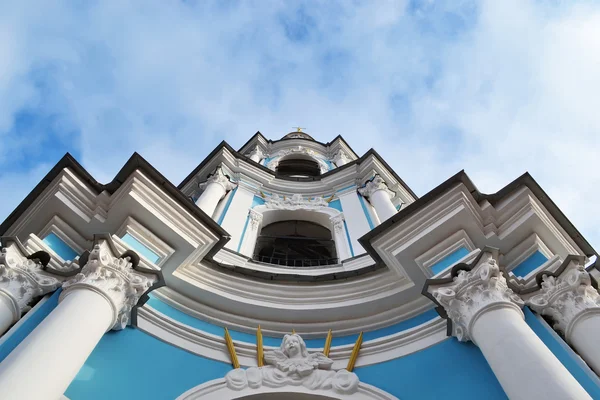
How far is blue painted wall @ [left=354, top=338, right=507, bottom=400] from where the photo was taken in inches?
226

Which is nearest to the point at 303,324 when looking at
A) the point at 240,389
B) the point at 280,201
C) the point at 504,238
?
the point at 240,389

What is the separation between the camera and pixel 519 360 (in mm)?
4684

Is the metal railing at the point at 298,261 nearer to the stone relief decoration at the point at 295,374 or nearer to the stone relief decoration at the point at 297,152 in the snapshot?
the stone relief decoration at the point at 295,374

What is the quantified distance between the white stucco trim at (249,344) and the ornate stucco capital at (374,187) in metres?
7.60

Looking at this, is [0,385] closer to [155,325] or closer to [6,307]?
[6,307]

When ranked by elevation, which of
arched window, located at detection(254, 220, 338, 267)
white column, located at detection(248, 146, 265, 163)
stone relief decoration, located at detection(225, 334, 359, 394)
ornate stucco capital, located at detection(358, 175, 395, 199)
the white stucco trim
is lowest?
stone relief decoration, located at detection(225, 334, 359, 394)

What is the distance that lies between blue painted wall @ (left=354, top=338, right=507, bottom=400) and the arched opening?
14508 millimetres

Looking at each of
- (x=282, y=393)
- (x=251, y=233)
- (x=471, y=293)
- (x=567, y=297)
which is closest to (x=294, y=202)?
(x=251, y=233)

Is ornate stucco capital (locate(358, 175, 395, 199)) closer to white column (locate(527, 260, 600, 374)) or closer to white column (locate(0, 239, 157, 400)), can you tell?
white column (locate(527, 260, 600, 374))

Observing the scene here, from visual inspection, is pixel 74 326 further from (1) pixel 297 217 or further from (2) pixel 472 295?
(1) pixel 297 217

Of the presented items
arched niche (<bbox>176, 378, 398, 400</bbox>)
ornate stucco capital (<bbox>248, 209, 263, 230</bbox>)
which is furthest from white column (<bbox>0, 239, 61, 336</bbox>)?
ornate stucco capital (<bbox>248, 209, 263, 230</bbox>)

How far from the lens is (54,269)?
6145 mm

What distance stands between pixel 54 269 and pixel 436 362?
4.50 metres

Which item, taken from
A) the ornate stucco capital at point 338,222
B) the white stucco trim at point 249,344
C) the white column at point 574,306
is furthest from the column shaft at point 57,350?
the ornate stucco capital at point 338,222
